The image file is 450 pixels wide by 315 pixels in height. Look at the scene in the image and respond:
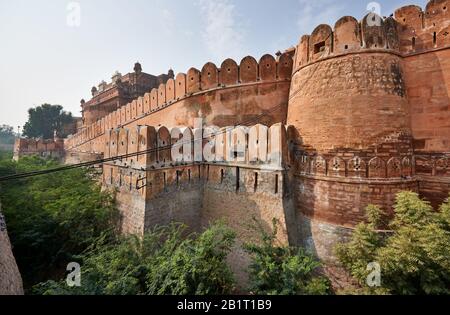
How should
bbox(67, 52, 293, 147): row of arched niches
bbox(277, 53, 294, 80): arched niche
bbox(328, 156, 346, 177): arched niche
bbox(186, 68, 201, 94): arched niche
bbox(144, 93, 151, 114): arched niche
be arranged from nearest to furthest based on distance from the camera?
bbox(328, 156, 346, 177): arched niche
bbox(277, 53, 294, 80): arched niche
bbox(67, 52, 293, 147): row of arched niches
bbox(186, 68, 201, 94): arched niche
bbox(144, 93, 151, 114): arched niche

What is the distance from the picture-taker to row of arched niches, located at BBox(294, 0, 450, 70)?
7371mm

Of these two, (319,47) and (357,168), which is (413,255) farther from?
(319,47)

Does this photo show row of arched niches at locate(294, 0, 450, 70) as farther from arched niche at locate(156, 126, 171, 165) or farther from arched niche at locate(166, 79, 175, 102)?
arched niche at locate(166, 79, 175, 102)

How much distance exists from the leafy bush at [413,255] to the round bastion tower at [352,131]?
4.45ft

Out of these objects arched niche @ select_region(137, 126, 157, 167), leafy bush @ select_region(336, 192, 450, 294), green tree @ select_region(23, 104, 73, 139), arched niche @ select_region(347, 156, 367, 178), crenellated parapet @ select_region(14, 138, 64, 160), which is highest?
green tree @ select_region(23, 104, 73, 139)

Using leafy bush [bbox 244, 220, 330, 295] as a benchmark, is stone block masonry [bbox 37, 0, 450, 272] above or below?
above

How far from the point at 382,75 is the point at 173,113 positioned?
10817 mm

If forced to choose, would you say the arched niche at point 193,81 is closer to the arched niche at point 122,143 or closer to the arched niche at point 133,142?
the arched niche at point 122,143

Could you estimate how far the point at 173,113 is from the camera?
45.6ft

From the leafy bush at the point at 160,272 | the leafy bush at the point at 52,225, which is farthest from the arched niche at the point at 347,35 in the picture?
the leafy bush at the point at 52,225

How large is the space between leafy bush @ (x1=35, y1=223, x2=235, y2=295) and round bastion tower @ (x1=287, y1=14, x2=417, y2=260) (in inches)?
151

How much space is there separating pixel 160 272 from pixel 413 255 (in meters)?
6.23

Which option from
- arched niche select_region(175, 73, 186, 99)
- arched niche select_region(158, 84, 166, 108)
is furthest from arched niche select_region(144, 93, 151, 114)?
arched niche select_region(175, 73, 186, 99)
